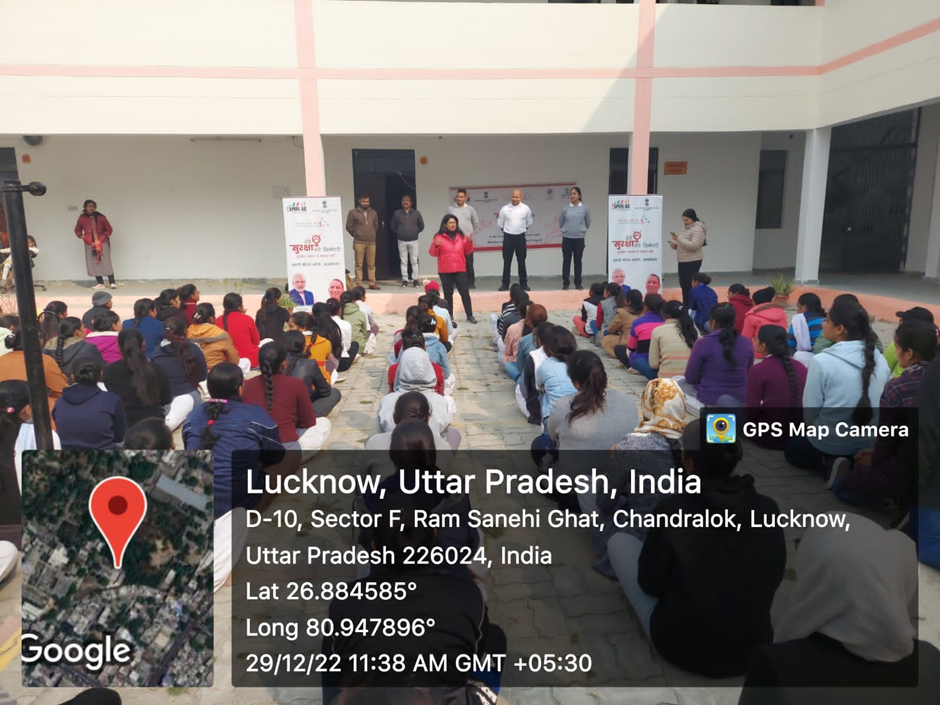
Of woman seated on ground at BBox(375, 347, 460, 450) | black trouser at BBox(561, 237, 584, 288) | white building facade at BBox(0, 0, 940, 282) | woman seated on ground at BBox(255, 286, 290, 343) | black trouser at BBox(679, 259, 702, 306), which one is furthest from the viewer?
black trouser at BBox(561, 237, 584, 288)

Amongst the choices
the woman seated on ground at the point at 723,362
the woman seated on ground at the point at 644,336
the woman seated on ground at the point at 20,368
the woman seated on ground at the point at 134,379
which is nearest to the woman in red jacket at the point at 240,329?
the woman seated on ground at the point at 134,379

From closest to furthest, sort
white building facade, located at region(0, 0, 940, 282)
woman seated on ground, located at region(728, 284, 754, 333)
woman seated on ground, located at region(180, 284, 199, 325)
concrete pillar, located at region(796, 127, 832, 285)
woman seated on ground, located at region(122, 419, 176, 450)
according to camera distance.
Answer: woman seated on ground, located at region(122, 419, 176, 450)
woman seated on ground, located at region(180, 284, 199, 325)
woman seated on ground, located at region(728, 284, 754, 333)
white building facade, located at region(0, 0, 940, 282)
concrete pillar, located at region(796, 127, 832, 285)

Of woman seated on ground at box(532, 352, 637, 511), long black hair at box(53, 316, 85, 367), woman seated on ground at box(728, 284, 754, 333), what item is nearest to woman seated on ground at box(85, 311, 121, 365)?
long black hair at box(53, 316, 85, 367)

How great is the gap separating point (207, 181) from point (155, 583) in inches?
422

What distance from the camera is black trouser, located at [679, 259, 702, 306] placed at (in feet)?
31.0

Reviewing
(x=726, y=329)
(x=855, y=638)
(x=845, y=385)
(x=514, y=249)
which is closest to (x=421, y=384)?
(x=726, y=329)

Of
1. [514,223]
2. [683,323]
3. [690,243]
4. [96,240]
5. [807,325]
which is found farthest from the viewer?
[96,240]

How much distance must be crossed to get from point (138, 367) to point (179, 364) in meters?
0.63

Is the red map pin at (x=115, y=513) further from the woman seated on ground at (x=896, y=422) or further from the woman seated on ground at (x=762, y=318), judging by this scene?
the woman seated on ground at (x=762, y=318)

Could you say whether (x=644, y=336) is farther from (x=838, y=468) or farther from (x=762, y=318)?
(x=838, y=468)

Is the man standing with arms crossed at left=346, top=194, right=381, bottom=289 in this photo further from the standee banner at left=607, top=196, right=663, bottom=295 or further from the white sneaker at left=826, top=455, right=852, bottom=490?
the white sneaker at left=826, top=455, right=852, bottom=490

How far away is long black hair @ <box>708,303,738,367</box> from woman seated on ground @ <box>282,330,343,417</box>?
10.3ft

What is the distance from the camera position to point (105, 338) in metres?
4.94

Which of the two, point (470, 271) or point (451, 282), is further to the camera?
point (470, 271)
